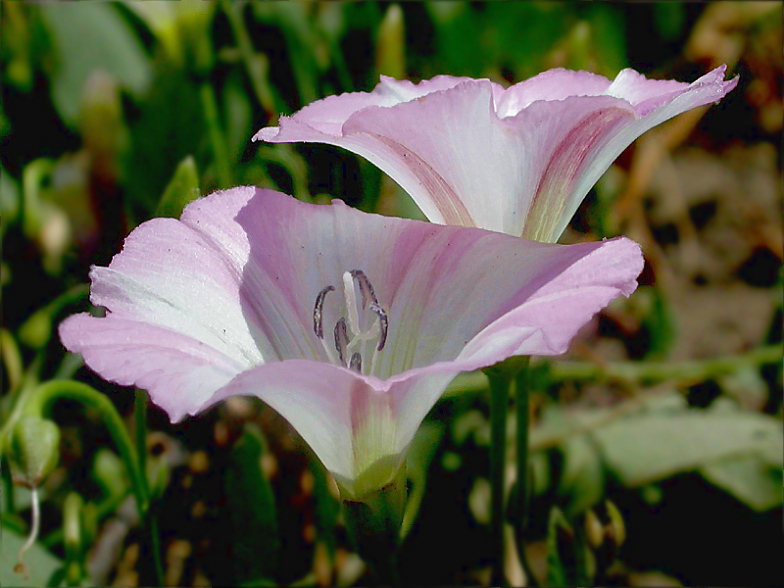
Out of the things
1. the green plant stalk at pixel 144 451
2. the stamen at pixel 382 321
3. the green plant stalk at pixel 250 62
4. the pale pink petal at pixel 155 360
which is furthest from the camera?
the green plant stalk at pixel 250 62

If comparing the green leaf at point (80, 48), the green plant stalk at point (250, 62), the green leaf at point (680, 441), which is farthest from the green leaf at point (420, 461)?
the green leaf at point (80, 48)

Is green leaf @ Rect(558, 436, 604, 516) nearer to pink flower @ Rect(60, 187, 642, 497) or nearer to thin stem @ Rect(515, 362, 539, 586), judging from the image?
thin stem @ Rect(515, 362, 539, 586)

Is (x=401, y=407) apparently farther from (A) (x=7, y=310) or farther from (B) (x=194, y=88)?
(A) (x=7, y=310)

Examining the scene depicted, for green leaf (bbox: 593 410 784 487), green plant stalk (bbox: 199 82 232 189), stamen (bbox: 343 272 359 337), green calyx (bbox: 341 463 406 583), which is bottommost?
green calyx (bbox: 341 463 406 583)

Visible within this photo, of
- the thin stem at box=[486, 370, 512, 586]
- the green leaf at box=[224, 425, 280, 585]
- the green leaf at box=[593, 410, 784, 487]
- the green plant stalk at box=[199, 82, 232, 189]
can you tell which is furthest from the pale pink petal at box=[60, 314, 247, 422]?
the green leaf at box=[593, 410, 784, 487]

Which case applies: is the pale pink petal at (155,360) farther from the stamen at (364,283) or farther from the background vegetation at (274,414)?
the background vegetation at (274,414)

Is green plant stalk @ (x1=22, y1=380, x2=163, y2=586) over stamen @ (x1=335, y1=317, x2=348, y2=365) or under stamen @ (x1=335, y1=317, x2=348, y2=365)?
under
